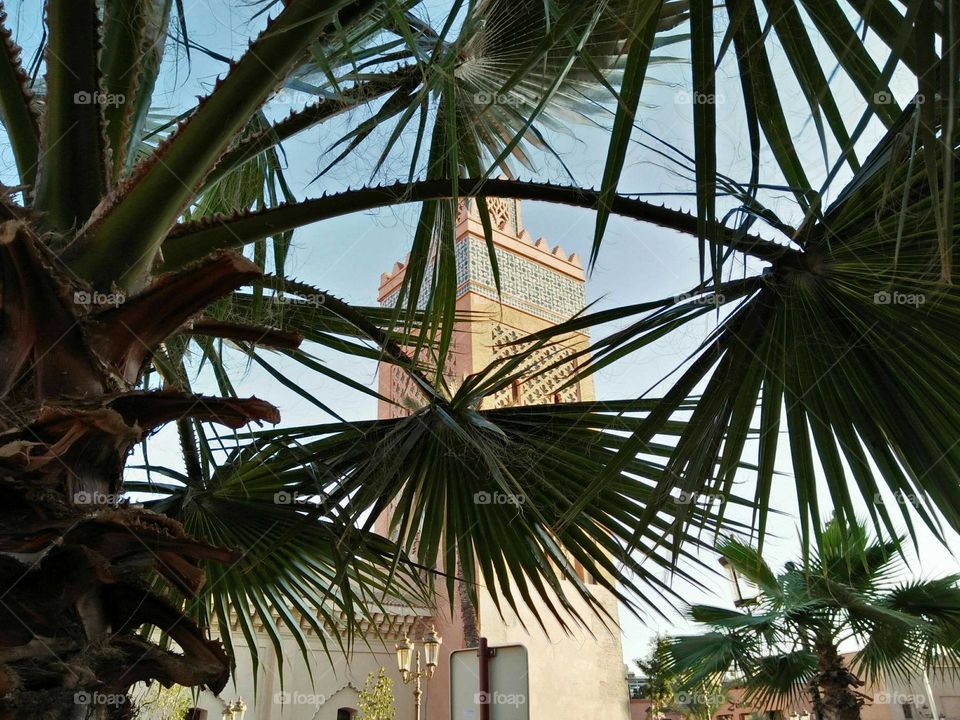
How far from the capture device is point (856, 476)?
1982 millimetres

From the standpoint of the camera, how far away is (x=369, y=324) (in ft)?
8.68

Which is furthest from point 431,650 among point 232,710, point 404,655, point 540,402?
point 540,402

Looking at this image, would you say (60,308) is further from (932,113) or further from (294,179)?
(294,179)

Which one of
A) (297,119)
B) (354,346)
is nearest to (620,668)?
(354,346)

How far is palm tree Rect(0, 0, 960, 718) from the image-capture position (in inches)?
51.5

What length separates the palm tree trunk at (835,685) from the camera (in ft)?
22.3

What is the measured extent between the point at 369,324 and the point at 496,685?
1557 millimetres

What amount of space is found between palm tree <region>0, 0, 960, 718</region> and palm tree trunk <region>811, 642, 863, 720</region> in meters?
5.41

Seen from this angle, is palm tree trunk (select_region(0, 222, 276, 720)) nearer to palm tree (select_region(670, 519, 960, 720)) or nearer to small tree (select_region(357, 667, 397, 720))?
palm tree (select_region(670, 519, 960, 720))

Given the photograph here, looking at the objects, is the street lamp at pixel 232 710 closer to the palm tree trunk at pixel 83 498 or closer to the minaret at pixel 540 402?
the minaret at pixel 540 402

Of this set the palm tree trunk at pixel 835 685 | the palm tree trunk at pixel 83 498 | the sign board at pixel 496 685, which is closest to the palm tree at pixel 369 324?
the palm tree trunk at pixel 83 498

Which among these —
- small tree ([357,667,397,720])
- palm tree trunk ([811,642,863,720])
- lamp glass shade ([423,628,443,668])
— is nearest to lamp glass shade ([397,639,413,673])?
lamp glass shade ([423,628,443,668])

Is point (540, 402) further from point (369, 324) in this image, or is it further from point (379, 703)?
point (369, 324)

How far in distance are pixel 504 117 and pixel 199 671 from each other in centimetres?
222
